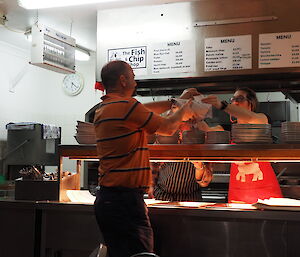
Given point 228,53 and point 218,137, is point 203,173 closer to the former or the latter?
point 218,137

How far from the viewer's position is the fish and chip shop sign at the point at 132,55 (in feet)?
12.7

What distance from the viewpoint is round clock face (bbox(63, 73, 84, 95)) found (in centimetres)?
736

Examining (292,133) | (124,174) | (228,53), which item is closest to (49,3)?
(228,53)

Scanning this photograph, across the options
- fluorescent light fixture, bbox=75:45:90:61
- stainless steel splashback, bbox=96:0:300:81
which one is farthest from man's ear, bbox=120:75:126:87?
fluorescent light fixture, bbox=75:45:90:61

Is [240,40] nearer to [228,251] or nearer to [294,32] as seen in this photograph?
[294,32]

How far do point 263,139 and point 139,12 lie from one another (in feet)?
6.64

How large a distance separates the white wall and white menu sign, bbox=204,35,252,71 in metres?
3.83

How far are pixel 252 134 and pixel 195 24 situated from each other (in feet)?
5.26

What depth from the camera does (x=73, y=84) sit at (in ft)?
24.4

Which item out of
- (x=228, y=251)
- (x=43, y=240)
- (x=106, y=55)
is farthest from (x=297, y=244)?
(x=106, y=55)

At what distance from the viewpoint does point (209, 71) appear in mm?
3693

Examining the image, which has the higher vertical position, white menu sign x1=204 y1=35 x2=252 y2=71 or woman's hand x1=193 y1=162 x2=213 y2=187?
white menu sign x1=204 y1=35 x2=252 y2=71

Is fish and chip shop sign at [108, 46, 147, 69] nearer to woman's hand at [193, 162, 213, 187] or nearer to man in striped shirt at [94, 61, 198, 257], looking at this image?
woman's hand at [193, 162, 213, 187]

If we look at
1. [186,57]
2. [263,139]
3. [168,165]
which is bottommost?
[168,165]
